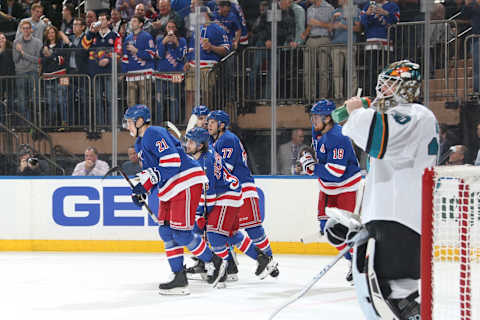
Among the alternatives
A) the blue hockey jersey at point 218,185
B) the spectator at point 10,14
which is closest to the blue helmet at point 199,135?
the blue hockey jersey at point 218,185

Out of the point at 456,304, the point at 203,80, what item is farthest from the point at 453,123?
the point at 456,304

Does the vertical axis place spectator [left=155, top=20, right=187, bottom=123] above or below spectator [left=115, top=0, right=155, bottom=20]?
below

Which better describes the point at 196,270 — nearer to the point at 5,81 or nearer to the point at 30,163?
the point at 30,163

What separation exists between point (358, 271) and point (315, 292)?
3039 millimetres

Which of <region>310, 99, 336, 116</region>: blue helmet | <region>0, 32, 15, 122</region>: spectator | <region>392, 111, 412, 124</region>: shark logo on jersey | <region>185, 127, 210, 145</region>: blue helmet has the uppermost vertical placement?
<region>0, 32, 15, 122</region>: spectator

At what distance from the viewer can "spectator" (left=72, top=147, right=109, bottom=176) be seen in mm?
8438

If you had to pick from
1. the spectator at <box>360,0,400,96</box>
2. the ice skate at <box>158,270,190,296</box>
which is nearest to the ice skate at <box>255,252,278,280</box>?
the ice skate at <box>158,270,190,296</box>

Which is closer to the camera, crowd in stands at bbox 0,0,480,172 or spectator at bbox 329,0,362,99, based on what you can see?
spectator at bbox 329,0,362,99

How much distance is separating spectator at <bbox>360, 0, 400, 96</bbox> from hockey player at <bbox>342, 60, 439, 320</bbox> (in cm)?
532

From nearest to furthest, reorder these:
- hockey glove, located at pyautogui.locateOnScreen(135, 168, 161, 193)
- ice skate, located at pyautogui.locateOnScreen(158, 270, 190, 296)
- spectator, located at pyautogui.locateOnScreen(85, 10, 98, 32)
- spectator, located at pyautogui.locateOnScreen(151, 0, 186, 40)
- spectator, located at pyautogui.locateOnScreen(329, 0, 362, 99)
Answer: hockey glove, located at pyautogui.locateOnScreen(135, 168, 161, 193) → ice skate, located at pyautogui.locateOnScreen(158, 270, 190, 296) → spectator, located at pyautogui.locateOnScreen(329, 0, 362, 99) → spectator, located at pyautogui.locateOnScreen(151, 0, 186, 40) → spectator, located at pyautogui.locateOnScreen(85, 10, 98, 32)

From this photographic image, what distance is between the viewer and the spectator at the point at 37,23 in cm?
936

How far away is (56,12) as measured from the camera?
34.0 ft

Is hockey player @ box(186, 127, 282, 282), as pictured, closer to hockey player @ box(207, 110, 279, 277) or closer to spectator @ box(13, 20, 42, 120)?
hockey player @ box(207, 110, 279, 277)

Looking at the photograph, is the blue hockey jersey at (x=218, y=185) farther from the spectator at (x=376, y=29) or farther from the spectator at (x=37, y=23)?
the spectator at (x=37, y=23)
